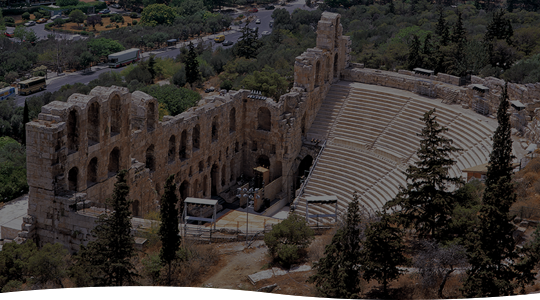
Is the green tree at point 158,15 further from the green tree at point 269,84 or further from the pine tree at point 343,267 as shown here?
the pine tree at point 343,267

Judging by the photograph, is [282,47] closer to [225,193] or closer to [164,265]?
[225,193]

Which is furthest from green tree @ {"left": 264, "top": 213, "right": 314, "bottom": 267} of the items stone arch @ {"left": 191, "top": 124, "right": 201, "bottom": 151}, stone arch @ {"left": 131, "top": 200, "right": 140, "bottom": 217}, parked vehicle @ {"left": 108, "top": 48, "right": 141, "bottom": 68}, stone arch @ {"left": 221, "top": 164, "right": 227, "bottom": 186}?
parked vehicle @ {"left": 108, "top": 48, "right": 141, "bottom": 68}

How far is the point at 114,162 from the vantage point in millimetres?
53781

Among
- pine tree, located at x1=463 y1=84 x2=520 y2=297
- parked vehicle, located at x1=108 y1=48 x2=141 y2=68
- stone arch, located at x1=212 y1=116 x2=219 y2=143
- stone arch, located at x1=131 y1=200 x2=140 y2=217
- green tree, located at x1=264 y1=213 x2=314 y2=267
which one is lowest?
stone arch, located at x1=131 y1=200 x2=140 y2=217

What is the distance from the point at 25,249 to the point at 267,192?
26.9 m

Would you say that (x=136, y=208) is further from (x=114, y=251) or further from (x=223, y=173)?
(x=114, y=251)

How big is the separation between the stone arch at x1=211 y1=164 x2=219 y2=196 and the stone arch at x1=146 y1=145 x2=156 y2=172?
9.89 m

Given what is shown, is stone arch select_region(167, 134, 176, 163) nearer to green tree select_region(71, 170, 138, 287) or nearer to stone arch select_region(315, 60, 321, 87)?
stone arch select_region(315, 60, 321, 87)

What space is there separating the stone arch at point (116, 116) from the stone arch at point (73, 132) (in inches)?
145

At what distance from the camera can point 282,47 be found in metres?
103

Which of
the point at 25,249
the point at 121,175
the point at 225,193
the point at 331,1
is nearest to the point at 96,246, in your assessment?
the point at 121,175

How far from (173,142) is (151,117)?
15.1ft

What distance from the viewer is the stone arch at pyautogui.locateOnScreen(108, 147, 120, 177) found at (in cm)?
5338

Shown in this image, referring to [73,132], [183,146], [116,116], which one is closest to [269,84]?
[183,146]
